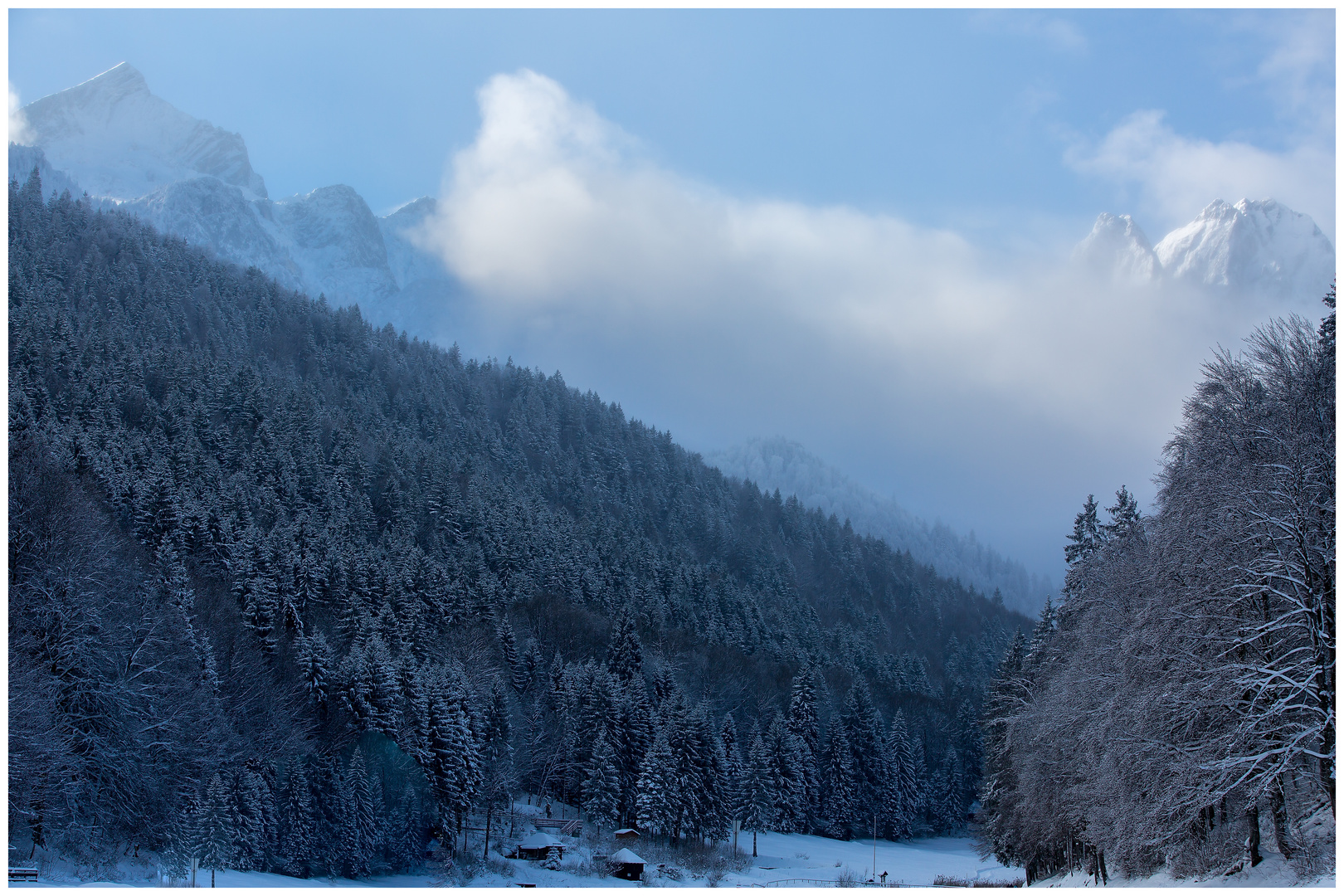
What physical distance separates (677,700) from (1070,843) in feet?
100

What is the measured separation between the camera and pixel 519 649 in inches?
2891

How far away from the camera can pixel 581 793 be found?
190 feet

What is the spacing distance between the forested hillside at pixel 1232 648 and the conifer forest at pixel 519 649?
0.35 feet

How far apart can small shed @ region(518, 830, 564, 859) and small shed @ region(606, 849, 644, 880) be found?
4.59m

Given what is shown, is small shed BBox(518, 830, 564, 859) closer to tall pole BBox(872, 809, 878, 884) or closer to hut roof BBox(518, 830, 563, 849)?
hut roof BBox(518, 830, 563, 849)

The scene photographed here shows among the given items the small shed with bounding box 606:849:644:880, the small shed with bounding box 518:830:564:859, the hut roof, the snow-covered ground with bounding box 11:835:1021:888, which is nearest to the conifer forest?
the snow-covered ground with bounding box 11:835:1021:888

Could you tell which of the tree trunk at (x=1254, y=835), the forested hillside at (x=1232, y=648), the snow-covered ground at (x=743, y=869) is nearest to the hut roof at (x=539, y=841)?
the snow-covered ground at (x=743, y=869)

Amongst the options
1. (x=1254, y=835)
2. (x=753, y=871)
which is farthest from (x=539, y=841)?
(x=1254, y=835)

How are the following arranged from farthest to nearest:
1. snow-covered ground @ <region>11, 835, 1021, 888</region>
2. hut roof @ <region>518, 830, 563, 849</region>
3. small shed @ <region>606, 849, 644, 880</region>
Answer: hut roof @ <region>518, 830, 563, 849</region>
small shed @ <region>606, 849, 644, 880</region>
snow-covered ground @ <region>11, 835, 1021, 888</region>

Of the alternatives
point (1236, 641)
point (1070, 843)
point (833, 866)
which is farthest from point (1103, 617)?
point (833, 866)

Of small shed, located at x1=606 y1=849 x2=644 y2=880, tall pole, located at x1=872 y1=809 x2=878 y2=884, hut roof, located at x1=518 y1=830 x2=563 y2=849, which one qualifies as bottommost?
tall pole, located at x1=872 y1=809 x2=878 y2=884

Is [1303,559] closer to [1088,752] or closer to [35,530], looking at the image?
[1088,752]

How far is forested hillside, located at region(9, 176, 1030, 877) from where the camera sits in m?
33.2

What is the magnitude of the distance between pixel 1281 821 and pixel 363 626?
53.0m
